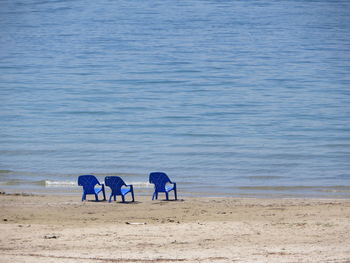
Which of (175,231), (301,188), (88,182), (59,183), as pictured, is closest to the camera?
(175,231)

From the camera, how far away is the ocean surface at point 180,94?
1797 cm

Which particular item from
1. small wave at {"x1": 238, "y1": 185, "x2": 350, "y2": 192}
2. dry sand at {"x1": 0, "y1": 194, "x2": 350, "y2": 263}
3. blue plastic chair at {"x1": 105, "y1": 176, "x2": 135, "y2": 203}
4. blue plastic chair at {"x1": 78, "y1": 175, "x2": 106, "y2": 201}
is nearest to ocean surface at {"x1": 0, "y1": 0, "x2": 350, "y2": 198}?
small wave at {"x1": 238, "y1": 185, "x2": 350, "y2": 192}

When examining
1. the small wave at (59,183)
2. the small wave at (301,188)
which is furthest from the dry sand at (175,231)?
the small wave at (59,183)

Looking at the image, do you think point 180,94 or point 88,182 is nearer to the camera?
point 88,182

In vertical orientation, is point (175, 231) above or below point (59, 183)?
below

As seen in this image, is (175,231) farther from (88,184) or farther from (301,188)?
(301,188)

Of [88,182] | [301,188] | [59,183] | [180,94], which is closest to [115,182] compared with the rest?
[88,182]

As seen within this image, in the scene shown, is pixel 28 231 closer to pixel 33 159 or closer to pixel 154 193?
pixel 154 193

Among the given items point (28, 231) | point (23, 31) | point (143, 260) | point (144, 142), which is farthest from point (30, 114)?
point (23, 31)

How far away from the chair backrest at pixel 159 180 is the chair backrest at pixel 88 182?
1116 mm

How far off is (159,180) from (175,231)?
345 centimetres

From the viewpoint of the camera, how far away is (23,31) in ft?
164

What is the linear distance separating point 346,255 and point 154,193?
5.84 metres

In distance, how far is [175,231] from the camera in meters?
10.7
